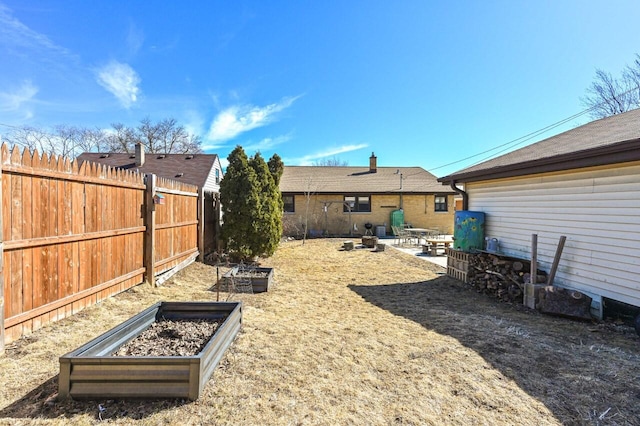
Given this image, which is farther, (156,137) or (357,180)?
(156,137)

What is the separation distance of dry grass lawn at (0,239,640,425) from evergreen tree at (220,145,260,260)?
11.1 feet

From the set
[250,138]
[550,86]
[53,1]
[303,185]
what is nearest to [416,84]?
[550,86]

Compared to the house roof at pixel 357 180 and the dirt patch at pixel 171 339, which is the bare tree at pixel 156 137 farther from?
the dirt patch at pixel 171 339

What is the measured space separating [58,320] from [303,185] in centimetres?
1650

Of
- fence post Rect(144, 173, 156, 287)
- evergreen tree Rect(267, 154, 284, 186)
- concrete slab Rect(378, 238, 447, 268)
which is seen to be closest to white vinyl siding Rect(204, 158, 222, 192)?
evergreen tree Rect(267, 154, 284, 186)

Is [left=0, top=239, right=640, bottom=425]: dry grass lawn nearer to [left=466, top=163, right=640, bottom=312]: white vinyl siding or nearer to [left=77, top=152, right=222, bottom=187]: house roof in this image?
[left=466, top=163, right=640, bottom=312]: white vinyl siding

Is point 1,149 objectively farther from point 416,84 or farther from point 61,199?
point 416,84

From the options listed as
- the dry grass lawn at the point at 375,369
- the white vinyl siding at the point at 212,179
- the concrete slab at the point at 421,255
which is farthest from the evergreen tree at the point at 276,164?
the dry grass lawn at the point at 375,369

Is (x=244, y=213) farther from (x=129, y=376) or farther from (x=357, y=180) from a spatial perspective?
(x=357, y=180)

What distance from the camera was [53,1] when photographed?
676 centimetres

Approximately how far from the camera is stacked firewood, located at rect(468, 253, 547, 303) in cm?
591

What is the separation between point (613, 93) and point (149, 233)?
27645 millimetres

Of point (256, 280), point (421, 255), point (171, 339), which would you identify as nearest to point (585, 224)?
point (256, 280)

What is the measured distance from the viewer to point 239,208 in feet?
29.8
